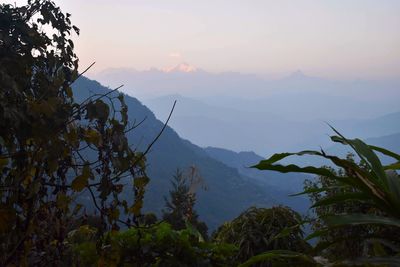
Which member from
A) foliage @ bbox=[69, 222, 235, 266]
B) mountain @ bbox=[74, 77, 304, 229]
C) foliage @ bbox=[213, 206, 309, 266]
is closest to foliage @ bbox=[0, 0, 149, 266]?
foliage @ bbox=[69, 222, 235, 266]

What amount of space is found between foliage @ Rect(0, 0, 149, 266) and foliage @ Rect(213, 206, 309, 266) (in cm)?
300

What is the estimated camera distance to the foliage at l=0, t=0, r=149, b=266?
6.95 feet

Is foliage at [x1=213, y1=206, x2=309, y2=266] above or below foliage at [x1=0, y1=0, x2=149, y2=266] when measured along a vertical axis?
below

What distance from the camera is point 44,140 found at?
6.89ft

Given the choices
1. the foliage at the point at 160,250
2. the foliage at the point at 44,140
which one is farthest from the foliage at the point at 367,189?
the foliage at the point at 160,250

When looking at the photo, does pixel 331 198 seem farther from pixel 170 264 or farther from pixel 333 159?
pixel 170 264

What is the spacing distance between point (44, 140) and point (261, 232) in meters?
3.78

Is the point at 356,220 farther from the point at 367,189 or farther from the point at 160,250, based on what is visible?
the point at 160,250

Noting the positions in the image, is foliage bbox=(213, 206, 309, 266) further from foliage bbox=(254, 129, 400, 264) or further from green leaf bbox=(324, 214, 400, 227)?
green leaf bbox=(324, 214, 400, 227)

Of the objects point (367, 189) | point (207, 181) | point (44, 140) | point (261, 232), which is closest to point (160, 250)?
point (44, 140)

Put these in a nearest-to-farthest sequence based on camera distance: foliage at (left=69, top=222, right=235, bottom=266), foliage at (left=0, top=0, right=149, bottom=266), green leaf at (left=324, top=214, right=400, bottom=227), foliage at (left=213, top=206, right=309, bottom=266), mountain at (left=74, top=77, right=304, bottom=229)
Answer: green leaf at (left=324, top=214, right=400, bottom=227), foliage at (left=0, top=0, right=149, bottom=266), foliage at (left=69, top=222, right=235, bottom=266), foliage at (left=213, top=206, right=309, bottom=266), mountain at (left=74, top=77, right=304, bottom=229)

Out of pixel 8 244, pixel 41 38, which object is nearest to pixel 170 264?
pixel 8 244

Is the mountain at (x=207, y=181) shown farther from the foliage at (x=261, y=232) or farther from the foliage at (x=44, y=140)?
the foliage at (x=44, y=140)

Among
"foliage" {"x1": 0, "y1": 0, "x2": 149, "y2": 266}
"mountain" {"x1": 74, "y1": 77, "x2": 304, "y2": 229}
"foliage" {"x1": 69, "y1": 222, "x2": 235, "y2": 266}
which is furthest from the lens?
"mountain" {"x1": 74, "y1": 77, "x2": 304, "y2": 229}
